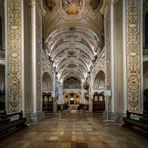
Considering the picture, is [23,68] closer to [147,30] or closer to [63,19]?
[147,30]

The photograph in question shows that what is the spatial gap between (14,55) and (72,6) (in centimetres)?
1046

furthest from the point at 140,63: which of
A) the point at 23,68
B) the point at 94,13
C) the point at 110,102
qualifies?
the point at 94,13

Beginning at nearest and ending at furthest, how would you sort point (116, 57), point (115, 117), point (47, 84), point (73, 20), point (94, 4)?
point (115, 117)
point (116, 57)
point (94, 4)
point (73, 20)
point (47, 84)

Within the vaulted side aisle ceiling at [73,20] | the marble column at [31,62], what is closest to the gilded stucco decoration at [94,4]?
the vaulted side aisle ceiling at [73,20]

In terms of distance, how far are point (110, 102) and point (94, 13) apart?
1056cm

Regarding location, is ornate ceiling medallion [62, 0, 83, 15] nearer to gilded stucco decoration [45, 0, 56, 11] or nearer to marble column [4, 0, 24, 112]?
gilded stucco decoration [45, 0, 56, 11]

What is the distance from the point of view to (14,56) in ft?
42.7

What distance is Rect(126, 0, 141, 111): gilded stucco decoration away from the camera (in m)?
12.9

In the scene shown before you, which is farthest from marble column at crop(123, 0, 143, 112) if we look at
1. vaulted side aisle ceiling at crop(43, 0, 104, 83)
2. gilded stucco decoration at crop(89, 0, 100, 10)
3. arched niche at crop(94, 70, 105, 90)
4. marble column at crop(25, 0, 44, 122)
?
arched niche at crop(94, 70, 105, 90)

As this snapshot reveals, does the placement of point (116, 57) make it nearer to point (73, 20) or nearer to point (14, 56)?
point (14, 56)

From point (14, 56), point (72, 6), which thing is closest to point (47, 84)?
point (72, 6)

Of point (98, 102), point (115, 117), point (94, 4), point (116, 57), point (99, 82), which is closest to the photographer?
point (115, 117)

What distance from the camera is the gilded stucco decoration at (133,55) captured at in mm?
12938

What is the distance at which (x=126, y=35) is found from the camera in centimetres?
1320
